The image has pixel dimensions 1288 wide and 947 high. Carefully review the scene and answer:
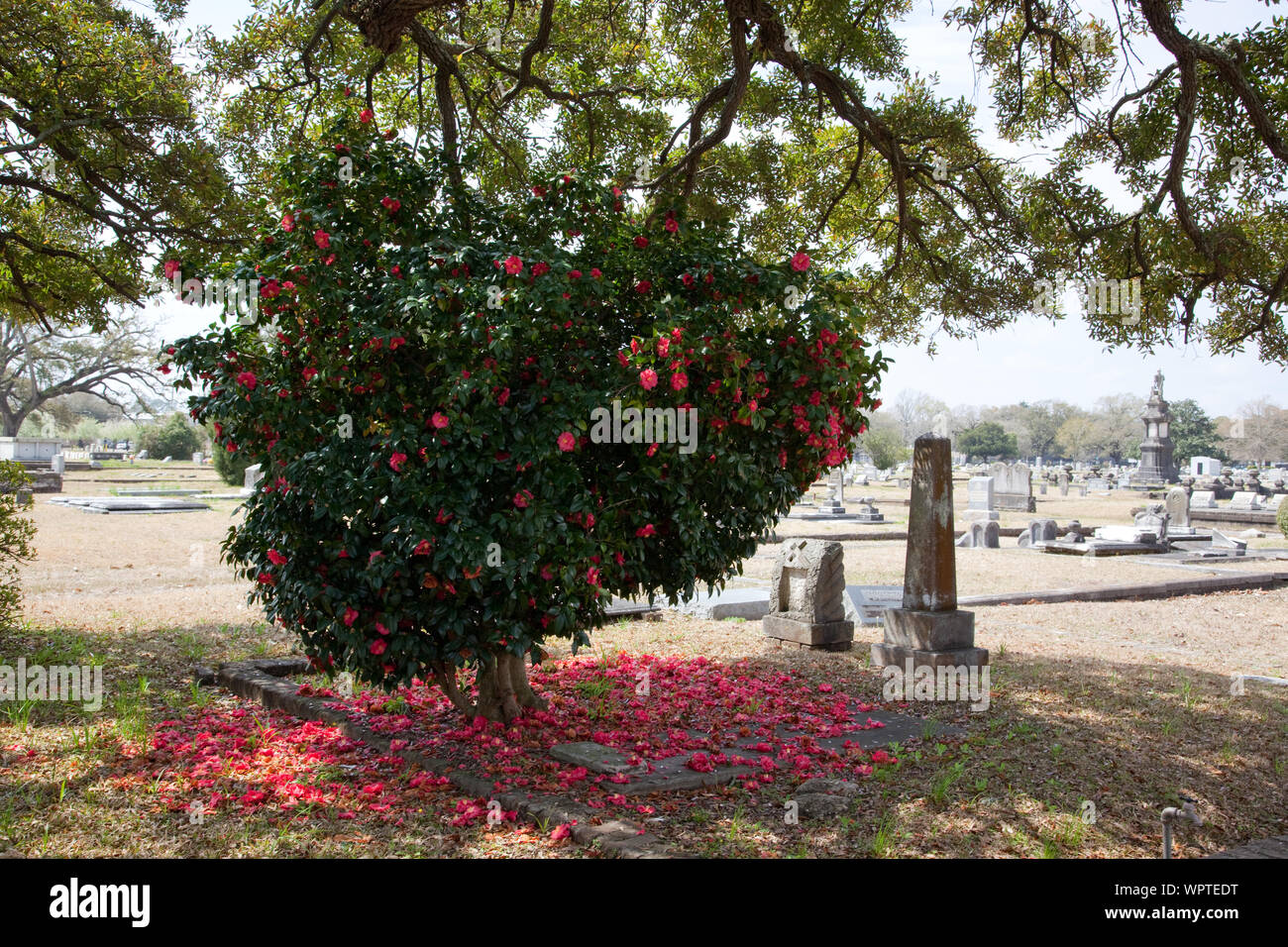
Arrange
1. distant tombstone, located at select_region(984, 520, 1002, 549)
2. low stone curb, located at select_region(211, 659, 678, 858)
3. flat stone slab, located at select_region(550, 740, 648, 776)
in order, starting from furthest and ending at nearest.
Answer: distant tombstone, located at select_region(984, 520, 1002, 549) → flat stone slab, located at select_region(550, 740, 648, 776) → low stone curb, located at select_region(211, 659, 678, 858)

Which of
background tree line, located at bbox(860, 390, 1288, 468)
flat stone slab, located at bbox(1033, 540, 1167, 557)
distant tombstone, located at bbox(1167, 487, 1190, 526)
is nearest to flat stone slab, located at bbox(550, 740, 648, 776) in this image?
flat stone slab, located at bbox(1033, 540, 1167, 557)

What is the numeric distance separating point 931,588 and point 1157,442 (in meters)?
40.4

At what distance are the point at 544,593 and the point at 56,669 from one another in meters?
4.81

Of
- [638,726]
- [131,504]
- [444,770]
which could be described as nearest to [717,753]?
[638,726]

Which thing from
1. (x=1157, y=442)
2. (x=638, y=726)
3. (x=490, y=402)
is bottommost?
(x=638, y=726)

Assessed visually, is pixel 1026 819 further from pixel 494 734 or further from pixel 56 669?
pixel 56 669

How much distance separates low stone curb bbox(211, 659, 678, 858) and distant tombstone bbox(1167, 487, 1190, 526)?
2244cm

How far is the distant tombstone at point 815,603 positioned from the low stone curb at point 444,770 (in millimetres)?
4801

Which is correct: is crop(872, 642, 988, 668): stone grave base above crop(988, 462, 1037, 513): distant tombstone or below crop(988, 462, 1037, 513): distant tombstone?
below

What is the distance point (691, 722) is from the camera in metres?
6.56

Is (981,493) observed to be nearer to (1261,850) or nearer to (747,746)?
(747,746)

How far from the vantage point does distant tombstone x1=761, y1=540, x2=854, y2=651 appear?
9461 mm

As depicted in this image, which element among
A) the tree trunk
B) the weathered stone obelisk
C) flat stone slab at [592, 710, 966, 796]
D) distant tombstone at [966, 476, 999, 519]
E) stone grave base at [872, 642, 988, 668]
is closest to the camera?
flat stone slab at [592, 710, 966, 796]

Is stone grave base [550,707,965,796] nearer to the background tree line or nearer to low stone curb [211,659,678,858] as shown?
low stone curb [211,659,678,858]
